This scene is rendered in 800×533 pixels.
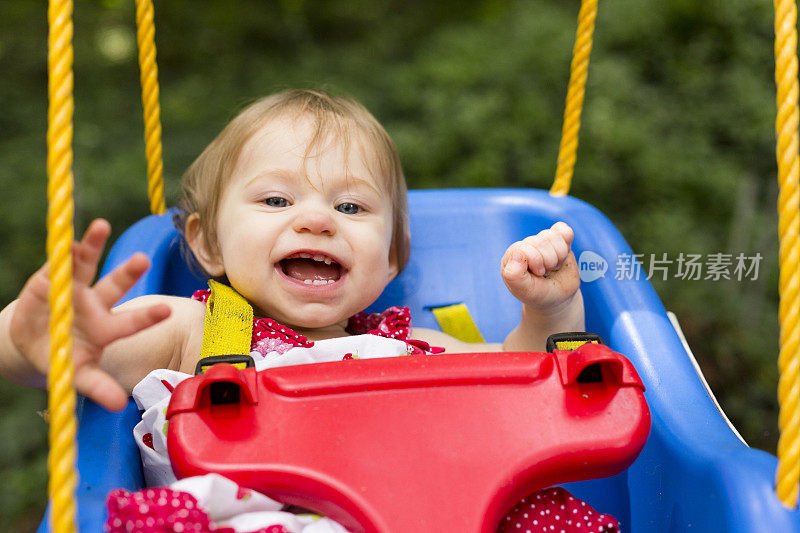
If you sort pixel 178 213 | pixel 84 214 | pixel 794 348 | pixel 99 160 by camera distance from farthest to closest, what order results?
1. pixel 99 160
2. pixel 84 214
3. pixel 178 213
4. pixel 794 348

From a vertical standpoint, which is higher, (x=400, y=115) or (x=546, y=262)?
(x=400, y=115)

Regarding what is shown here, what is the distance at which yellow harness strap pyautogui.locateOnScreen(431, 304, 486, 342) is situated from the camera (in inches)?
46.7

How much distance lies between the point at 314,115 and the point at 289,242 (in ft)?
0.66

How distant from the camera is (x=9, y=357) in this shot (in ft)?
2.46

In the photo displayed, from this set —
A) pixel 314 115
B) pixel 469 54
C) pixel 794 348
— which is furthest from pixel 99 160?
pixel 794 348

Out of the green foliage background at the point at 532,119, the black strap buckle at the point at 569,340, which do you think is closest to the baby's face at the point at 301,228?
the black strap buckle at the point at 569,340

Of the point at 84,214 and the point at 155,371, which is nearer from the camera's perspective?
the point at 155,371

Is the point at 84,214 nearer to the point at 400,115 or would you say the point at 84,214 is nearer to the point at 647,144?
the point at 400,115

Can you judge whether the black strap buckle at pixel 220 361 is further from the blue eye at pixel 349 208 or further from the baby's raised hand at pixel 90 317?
the blue eye at pixel 349 208

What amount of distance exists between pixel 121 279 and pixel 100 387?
0.08m

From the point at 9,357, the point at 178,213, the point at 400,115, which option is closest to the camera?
the point at 9,357

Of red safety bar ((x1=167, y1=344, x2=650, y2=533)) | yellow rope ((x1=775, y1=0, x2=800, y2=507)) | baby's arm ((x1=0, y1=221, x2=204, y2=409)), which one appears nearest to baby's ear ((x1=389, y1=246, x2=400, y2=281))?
red safety bar ((x1=167, y1=344, x2=650, y2=533))

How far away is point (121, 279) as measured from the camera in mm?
611

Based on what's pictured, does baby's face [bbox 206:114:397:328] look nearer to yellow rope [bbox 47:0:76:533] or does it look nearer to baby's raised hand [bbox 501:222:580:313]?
baby's raised hand [bbox 501:222:580:313]
